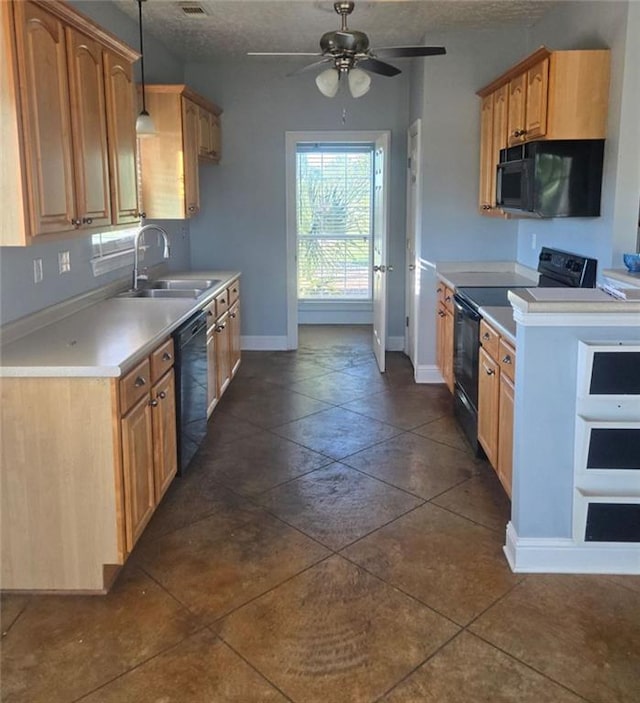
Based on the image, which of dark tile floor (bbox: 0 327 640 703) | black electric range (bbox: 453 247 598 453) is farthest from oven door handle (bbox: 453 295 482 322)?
dark tile floor (bbox: 0 327 640 703)

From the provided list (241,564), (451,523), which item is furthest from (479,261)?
(241,564)

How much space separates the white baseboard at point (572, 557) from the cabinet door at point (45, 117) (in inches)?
90.6

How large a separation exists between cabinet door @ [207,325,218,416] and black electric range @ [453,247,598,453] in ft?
5.39

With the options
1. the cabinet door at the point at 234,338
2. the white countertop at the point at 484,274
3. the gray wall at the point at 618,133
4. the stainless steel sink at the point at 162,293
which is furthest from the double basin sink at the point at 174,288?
the gray wall at the point at 618,133

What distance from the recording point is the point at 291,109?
6.62 metres

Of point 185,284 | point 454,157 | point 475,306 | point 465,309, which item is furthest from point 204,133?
point 475,306

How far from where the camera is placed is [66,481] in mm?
2615

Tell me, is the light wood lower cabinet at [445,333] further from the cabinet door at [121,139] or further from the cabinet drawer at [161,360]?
the cabinet door at [121,139]

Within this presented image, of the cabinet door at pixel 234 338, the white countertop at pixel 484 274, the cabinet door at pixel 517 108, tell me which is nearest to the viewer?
the cabinet door at pixel 517 108

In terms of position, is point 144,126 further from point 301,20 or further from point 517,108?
point 517,108

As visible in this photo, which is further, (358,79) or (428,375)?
(428,375)

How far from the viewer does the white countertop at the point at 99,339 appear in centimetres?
254

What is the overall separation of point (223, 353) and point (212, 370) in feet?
1.53

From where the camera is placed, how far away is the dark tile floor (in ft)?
7.22
